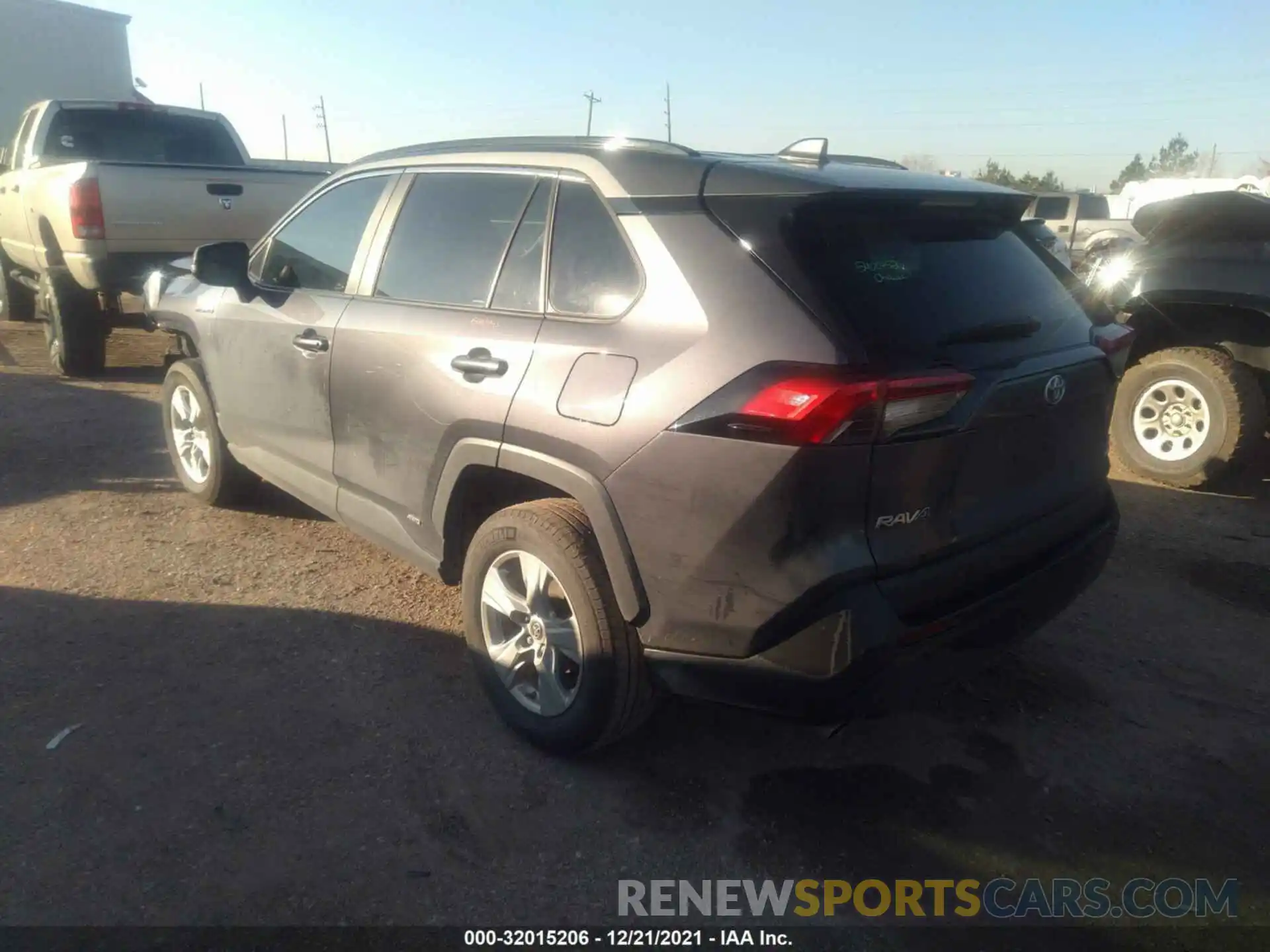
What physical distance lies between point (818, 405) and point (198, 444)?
13.5ft

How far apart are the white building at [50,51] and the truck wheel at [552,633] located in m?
23.5

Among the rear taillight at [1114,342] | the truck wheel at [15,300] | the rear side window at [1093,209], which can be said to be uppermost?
the rear side window at [1093,209]

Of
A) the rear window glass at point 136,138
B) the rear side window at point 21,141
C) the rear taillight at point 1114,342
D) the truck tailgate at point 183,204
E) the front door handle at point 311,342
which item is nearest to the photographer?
the rear taillight at point 1114,342

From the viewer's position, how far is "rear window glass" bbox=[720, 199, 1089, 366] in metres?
2.42

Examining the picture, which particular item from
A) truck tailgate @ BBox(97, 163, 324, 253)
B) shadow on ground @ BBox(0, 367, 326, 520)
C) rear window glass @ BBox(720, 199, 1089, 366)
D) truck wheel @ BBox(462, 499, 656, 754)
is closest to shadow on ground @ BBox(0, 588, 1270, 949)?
truck wheel @ BBox(462, 499, 656, 754)

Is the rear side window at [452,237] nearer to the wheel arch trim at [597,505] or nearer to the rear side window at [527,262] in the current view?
the rear side window at [527,262]

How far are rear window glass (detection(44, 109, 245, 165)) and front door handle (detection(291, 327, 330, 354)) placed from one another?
5.50 metres

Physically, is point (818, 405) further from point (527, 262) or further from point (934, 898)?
point (934, 898)

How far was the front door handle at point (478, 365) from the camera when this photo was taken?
298cm

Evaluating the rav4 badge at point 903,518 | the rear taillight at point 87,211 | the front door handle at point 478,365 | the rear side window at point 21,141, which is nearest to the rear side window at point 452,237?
the front door handle at point 478,365

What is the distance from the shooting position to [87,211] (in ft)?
22.6

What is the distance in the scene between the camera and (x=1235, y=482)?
19.8ft

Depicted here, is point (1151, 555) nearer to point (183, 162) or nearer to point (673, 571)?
point (673, 571)

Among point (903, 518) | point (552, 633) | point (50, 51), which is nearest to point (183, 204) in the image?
point (552, 633)
